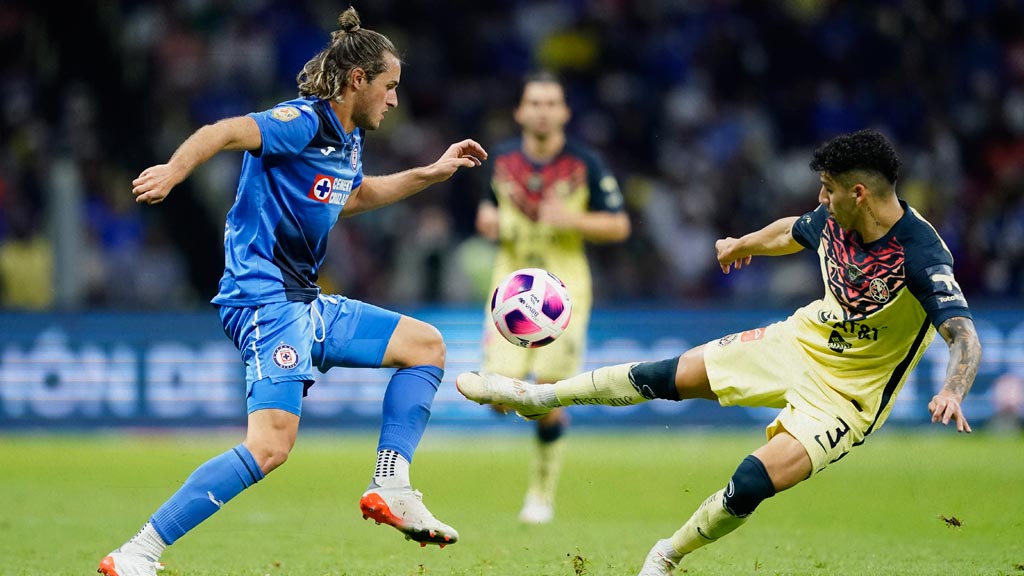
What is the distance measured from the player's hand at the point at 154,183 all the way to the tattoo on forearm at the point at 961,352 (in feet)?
9.77

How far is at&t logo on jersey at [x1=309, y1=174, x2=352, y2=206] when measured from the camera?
5.67 metres

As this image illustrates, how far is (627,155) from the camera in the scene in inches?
651

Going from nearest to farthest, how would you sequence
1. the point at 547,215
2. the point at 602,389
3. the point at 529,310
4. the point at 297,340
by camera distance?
the point at 297,340 < the point at 602,389 < the point at 529,310 < the point at 547,215

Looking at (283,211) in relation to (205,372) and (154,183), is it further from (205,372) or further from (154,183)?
(205,372)

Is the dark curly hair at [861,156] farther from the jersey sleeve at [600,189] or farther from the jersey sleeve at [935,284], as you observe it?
the jersey sleeve at [600,189]

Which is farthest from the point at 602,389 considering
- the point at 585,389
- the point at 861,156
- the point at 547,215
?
the point at 547,215

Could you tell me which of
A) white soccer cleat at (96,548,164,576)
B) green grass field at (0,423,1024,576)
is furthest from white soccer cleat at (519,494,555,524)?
white soccer cleat at (96,548,164,576)

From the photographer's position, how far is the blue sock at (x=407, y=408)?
18.7ft

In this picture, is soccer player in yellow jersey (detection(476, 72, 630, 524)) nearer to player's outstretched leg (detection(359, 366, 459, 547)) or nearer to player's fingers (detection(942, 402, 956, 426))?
player's outstretched leg (detection(359, 366, 459, 547))

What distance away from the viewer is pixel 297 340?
552 centimetres

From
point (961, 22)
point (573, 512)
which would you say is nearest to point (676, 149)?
point (961, 22)

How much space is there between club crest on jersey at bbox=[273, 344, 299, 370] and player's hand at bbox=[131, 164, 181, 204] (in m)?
0.94

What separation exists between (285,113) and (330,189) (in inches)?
16.9

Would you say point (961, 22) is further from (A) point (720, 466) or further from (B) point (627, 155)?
(A) point (720, 466)
